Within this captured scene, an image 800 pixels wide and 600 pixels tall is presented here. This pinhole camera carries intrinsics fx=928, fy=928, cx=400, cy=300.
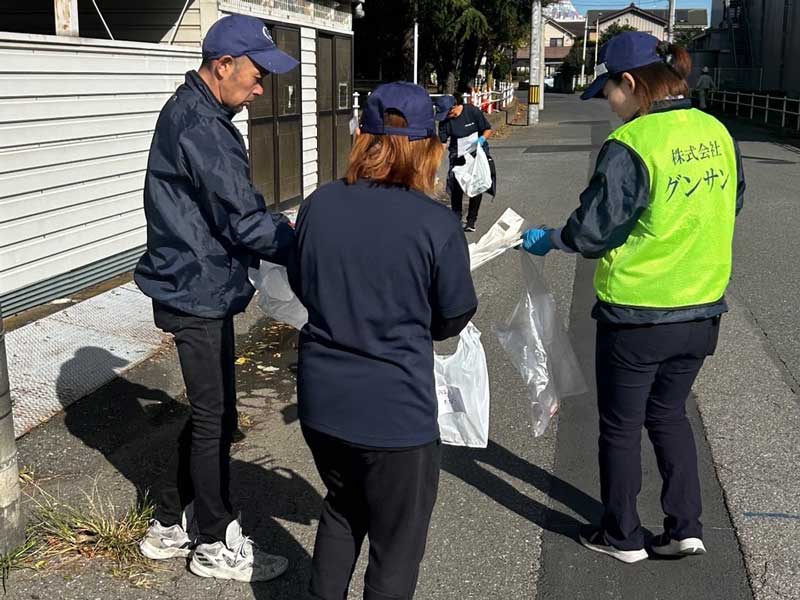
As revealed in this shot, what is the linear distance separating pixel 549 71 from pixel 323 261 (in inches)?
4979

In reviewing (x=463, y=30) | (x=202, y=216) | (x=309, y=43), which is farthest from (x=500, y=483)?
(x=463, y=30)

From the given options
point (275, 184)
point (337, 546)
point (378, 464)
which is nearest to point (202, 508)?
point (337, 546)

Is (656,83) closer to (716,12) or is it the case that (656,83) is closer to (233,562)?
(233,562)

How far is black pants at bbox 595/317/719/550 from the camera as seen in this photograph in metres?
3.24

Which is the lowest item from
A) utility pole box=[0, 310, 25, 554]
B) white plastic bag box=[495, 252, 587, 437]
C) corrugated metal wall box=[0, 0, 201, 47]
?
utility pole box=[0, 310, 25, 554]

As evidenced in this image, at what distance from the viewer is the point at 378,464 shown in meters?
2.47

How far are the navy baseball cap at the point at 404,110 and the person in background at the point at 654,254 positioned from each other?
2.94 ft

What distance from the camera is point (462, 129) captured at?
1069cm

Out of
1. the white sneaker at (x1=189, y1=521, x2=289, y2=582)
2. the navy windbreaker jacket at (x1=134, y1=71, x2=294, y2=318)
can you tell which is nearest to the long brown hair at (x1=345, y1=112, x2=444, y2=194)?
the navy windbreaker jacket at (x1=134, y1=71, x2=294, y2=318)

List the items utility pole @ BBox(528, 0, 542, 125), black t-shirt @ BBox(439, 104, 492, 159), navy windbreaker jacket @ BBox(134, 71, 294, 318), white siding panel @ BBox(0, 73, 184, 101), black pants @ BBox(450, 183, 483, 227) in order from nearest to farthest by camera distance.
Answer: navy windbreaker jacket @ BBox(134, 71, 294, 318) < white siding panel @ BBox(0, 73, 184, 101) < black t-shirt @ BBox(439, 104, 492, 159) < black pants @ BBox(450, 183, 483, 227) < utility pole @ BBox(528, 0, 542, 125)

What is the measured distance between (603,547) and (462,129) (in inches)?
304

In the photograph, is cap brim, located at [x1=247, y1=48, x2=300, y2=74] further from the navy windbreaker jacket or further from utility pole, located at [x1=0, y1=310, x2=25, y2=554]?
utility pole, located at [x1=0, y1=310, x2=25, y2=554]

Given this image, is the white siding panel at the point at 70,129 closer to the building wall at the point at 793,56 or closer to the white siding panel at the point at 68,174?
the white siding panel at the point at 68,174

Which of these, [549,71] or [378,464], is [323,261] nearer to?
[378,464]
